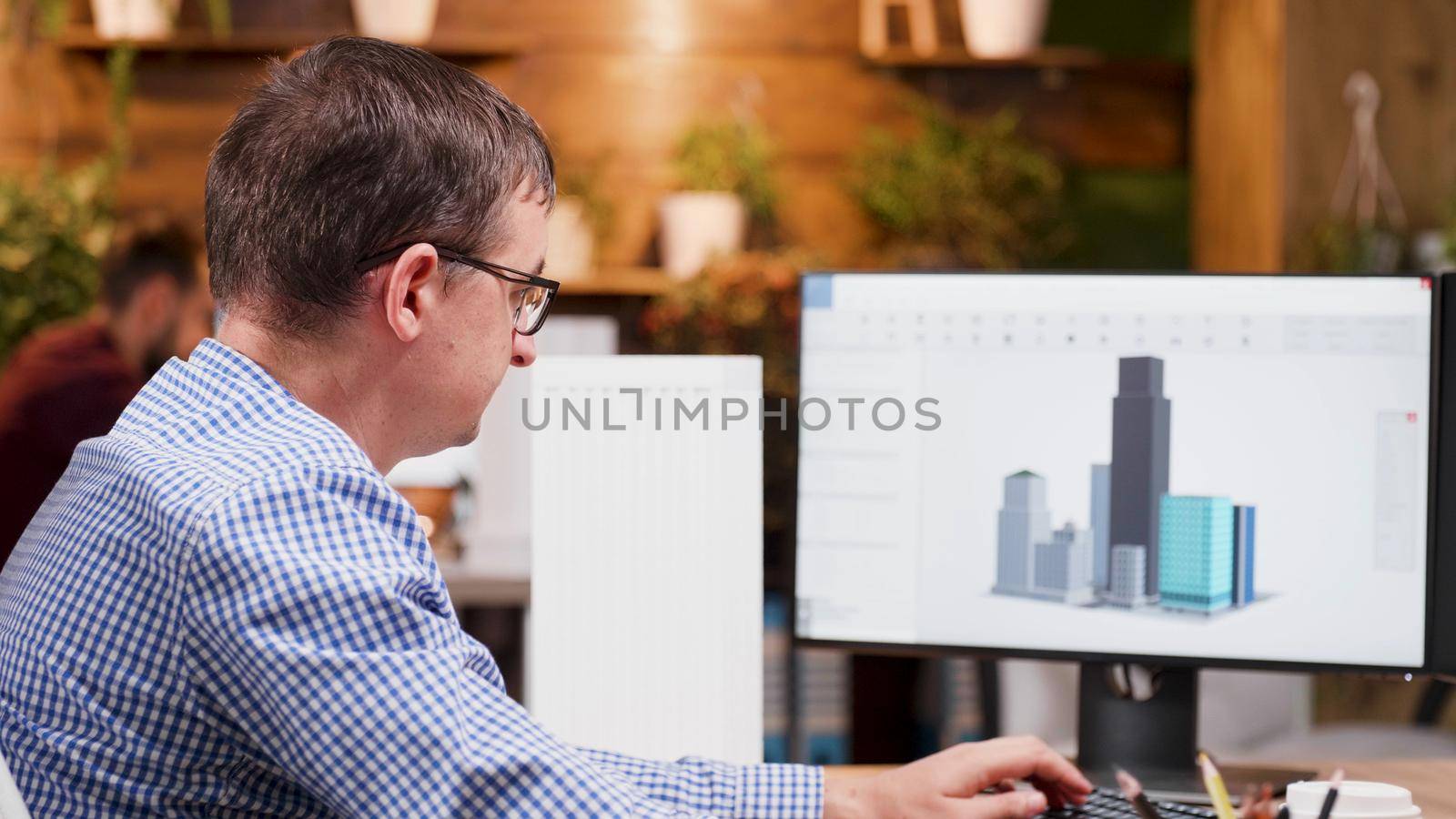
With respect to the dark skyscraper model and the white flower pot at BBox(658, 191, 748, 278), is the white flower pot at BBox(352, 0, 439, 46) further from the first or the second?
the dark skyscraper model

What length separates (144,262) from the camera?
101 inches

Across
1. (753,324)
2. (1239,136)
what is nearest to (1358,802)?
(753,324)

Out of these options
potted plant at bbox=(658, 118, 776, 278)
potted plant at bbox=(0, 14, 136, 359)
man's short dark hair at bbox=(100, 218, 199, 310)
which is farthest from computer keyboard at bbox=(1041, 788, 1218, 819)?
potted plant at bbox=(0, 14, 136, 359)

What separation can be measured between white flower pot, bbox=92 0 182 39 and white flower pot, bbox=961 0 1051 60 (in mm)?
1911

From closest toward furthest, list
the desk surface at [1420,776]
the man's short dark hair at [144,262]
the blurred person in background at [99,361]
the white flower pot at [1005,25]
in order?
the desk surface at [1420,776] < the blurred person in background at [99,361] < the man's short dark hair at [144,262] < the white flower pot at [1005,25]

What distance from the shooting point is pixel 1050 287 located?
110cm

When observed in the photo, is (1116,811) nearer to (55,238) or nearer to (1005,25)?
(1005,25)

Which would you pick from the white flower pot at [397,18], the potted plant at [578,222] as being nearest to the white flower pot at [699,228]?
the potted plant at [578,222]

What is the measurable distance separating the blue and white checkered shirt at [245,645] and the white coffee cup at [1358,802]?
0.45 meters

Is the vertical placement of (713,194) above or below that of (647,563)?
above

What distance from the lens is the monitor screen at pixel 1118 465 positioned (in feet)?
3.53

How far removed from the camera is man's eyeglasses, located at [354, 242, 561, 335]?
2.60ft

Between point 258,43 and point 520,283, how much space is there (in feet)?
8.75

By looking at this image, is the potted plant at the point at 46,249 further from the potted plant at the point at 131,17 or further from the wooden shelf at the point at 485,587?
the wooden shelf at the point at 485,587
